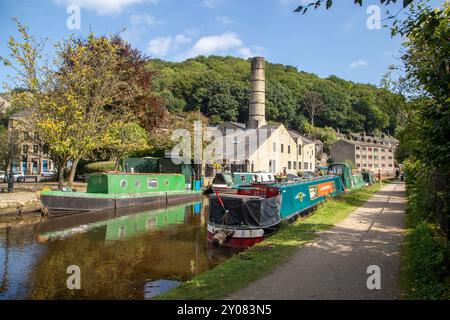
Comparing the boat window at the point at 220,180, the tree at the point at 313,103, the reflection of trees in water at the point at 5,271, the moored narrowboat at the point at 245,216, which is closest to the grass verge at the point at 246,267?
the moored narrowboat at the point at 245,216

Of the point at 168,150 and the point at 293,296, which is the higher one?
the point at 168,150

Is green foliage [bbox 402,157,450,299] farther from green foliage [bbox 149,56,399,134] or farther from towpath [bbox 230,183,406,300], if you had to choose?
green foliage [bbox 149,56,399,134]

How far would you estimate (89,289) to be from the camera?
7.79m

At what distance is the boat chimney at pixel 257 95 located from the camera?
6053 centimetres

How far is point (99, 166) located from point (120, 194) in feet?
40.9

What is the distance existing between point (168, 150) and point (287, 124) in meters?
70.0

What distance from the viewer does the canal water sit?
7.82m

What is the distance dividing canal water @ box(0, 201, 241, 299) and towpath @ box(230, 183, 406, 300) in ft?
8.93

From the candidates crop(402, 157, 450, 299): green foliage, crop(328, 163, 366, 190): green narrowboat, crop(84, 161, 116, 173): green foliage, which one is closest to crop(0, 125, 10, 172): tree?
crop(84, 161, 116, 173): green foliage

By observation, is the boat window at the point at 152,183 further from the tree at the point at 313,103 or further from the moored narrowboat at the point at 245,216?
the tree at the point at 313,103

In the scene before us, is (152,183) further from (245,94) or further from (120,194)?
(245,94)

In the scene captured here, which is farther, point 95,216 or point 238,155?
point 238,155

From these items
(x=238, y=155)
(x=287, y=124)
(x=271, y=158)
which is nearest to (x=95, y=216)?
(x=238, y=155)
